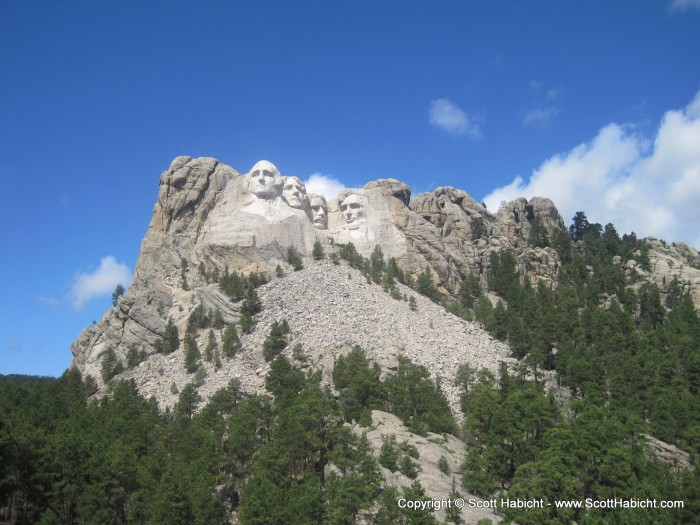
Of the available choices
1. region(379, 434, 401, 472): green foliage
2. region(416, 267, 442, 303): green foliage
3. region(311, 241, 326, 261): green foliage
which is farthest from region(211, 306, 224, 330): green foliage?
region(379, 434, 401, 472): green foliage

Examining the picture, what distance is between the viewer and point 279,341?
70.6m

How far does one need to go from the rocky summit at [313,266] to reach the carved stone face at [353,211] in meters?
0.16

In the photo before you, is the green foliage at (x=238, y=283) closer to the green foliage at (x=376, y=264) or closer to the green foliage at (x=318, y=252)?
the green foliage at (x=318, y=252)

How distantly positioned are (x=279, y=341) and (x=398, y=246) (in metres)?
32.6

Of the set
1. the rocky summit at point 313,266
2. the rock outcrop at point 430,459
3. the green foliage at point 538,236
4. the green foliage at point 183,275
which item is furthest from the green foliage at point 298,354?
the green foliage at point 538,236

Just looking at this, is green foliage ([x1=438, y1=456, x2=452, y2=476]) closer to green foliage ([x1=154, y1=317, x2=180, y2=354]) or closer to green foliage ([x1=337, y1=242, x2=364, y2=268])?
green foliage ([x1=154, y1=317, x2=180, y2=354])

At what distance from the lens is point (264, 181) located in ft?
304

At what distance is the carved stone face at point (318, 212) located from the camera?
326ft

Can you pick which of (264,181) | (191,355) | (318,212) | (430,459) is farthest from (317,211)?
(430,459)

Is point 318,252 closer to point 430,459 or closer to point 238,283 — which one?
point 238,283

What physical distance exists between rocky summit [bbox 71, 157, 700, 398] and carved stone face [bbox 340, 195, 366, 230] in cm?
16

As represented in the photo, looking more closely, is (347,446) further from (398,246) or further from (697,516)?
(398,246)

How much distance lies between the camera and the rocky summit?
237ft

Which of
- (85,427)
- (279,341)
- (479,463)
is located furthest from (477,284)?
(85,427)
